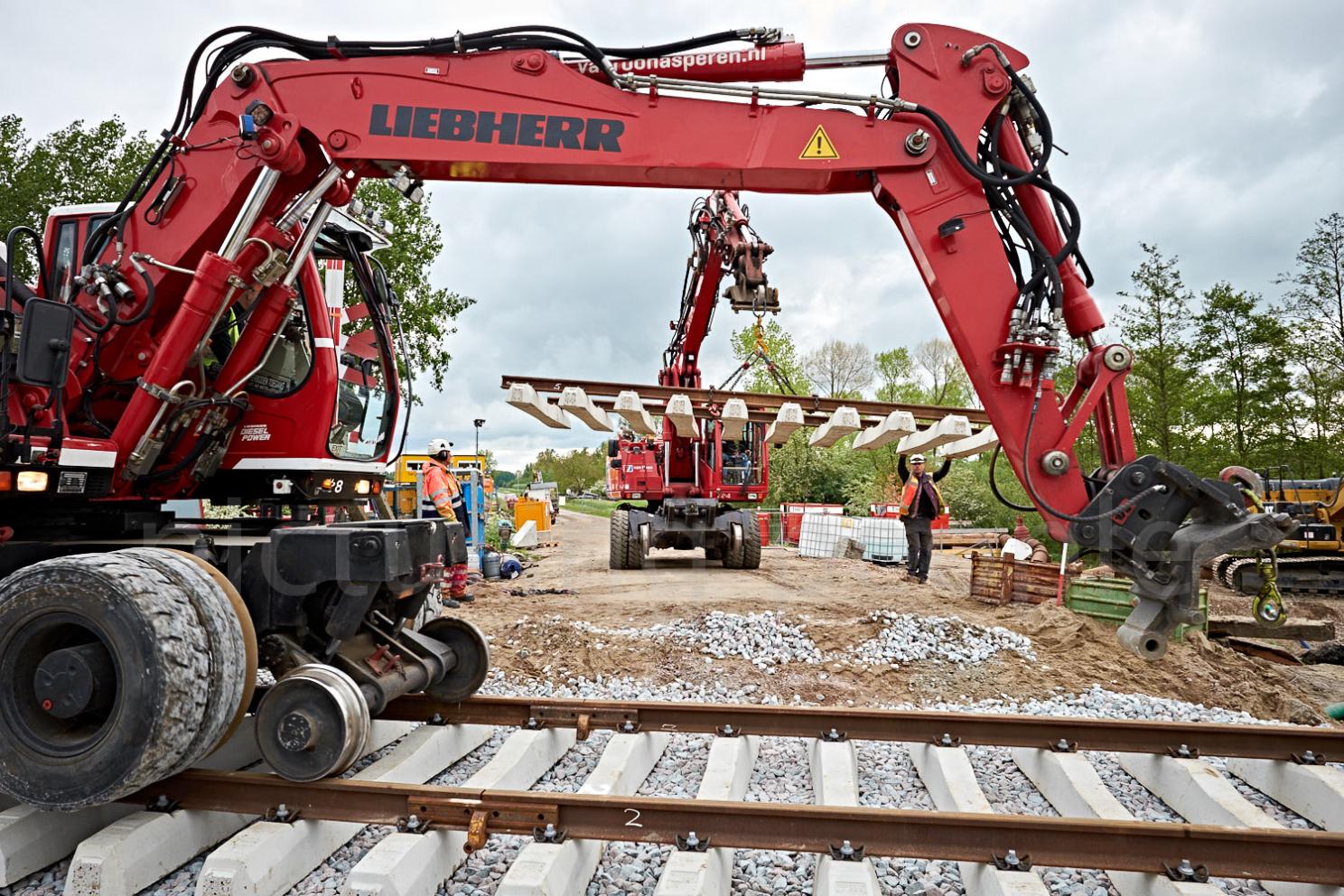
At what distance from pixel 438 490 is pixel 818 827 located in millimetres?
7876

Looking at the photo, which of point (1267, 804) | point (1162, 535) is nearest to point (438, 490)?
point (1162, 535)

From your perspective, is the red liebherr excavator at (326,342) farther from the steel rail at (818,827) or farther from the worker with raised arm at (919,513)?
the worker with raised arm at (919,513)

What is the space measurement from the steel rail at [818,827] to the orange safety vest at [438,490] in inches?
244

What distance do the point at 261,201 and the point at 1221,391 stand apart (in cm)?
2473

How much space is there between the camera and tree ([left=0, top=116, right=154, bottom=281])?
2464 centimetres

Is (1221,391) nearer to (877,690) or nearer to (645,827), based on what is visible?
(877,690)

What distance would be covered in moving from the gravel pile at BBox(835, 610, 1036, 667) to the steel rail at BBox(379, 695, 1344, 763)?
8.78 ft

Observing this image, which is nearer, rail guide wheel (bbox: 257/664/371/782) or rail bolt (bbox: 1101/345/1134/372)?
rail guide wheel (bbox: 257/664/371/782)

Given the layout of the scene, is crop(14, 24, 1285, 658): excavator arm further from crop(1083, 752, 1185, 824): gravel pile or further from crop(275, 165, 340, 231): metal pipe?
crop(1083, 752, 1185, 824): gravel pile

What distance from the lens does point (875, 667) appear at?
6973 mm

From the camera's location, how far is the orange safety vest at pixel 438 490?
32.0 ft

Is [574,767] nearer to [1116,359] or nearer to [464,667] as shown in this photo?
[464,667]

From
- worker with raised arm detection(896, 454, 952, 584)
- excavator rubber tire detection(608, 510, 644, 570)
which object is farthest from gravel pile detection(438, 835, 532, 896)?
excavator rubber tire detection(608, 510, 644, 570)

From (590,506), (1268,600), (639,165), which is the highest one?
(639,165)
